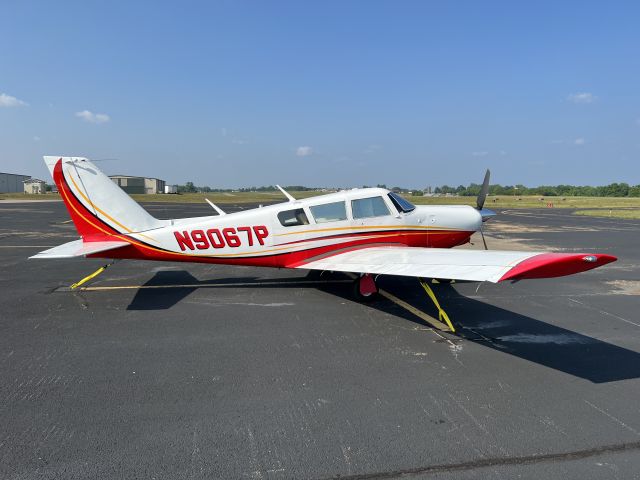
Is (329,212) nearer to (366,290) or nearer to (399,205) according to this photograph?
(399,205)

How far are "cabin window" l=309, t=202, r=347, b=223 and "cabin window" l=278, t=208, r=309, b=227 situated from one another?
0.73 feet

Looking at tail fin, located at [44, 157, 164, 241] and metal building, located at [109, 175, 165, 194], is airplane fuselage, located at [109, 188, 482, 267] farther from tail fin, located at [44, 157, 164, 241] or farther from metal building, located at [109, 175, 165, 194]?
metal building, located at [109, 175, 165, 194]

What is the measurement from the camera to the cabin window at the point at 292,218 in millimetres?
8133

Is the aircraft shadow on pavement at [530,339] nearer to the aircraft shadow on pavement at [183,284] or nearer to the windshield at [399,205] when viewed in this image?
the aircraft shadow on pavement at [183,284]

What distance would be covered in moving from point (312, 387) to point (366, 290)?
11.8ft

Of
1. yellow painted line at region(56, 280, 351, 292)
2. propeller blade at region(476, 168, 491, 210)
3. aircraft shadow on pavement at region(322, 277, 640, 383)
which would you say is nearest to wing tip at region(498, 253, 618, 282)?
aircraft shadow on pavement at region(322, 277, 640, 383)

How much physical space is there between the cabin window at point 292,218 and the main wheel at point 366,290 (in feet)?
5.70

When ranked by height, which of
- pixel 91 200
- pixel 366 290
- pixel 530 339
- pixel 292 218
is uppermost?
pixel 91 200

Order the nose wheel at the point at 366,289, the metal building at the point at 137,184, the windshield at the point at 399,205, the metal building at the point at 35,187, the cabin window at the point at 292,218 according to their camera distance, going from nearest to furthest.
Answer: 1. the nose wheel at the point at 366,289
2. the cabin window at the point at 292,218
3. the windshield at the point at 399,205
4. the metal building at the point at 137,184
5. the metal building at the point at 35,187

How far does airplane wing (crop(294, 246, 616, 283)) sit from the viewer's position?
4230 millimetres

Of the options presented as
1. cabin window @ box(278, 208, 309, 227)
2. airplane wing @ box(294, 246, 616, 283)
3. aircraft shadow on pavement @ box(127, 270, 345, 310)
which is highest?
cabin window @ box(278, 208, 309, 227)

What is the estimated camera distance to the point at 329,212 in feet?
27.0

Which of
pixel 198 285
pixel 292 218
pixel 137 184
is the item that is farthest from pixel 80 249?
pixel 137 184

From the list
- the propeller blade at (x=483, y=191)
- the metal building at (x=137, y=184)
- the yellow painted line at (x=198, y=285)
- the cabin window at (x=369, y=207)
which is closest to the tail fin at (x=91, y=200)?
the yellow painted line at (x=198, y=285)
